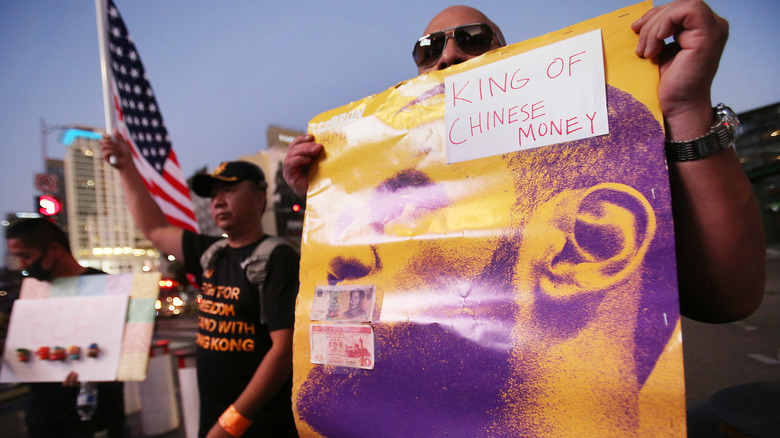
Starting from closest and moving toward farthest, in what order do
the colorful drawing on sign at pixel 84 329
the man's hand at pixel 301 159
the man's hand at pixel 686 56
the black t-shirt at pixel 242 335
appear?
the man's hand at pixel 686 56, the man's hand at pixel 301 159, the black t-shirt at pixel 242 335, the colorful drawing on sign at pixel 84 329

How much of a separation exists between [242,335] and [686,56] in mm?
1799

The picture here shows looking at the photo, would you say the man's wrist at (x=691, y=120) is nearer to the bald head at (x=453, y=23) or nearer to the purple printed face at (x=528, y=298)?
the purple printed face at (x=528, y=298)

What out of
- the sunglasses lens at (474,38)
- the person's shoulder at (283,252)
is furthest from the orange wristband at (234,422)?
the sunglasses lens at (474,38)

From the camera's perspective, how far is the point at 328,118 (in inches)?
52.2

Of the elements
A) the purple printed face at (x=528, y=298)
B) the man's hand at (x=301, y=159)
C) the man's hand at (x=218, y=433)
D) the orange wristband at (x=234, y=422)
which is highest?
the man's hand at (x=301, y=159)

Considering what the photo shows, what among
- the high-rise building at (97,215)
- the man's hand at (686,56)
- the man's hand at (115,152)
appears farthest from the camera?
the high-rise building at (97,215)

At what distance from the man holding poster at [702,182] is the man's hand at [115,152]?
2846 millimetres

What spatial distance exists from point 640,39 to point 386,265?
79 centimetres

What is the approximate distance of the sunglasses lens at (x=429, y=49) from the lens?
4.40ft

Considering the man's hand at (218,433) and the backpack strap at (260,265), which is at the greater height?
the backpack strap at (260,265)

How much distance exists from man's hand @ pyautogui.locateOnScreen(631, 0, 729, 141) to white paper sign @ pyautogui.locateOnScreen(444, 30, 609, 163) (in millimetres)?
105

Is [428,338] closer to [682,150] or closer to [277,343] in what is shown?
[682,150]

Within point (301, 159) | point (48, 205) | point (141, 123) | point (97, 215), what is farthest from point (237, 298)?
point (97, 215)

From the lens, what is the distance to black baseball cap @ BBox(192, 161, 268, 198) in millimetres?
2016
